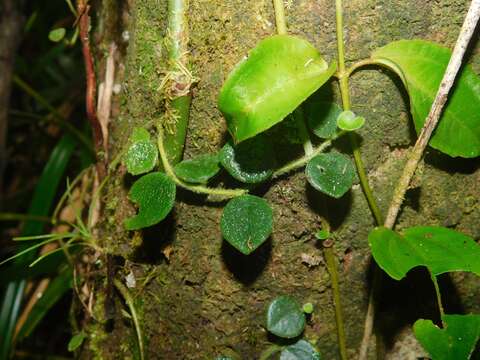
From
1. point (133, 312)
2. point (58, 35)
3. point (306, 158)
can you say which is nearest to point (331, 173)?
point (306, 158)

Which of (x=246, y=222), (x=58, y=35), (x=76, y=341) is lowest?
(x=76, y=341)

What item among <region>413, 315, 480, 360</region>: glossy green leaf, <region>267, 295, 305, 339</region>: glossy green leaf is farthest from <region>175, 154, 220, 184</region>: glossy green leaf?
<region>413, 315, 480, 360</region>: glossy green leaf

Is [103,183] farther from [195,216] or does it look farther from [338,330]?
[338,330]

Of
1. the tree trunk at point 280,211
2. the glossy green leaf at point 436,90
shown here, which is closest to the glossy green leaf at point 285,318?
the tree trunk at point 280,211

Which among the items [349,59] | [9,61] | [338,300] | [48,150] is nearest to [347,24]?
[349,59]

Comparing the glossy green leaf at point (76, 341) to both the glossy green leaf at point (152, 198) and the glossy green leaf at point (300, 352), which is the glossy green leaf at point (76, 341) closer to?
the glossy green leaf at point (152, 198)

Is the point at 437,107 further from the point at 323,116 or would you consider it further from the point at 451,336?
the point at 451,336
